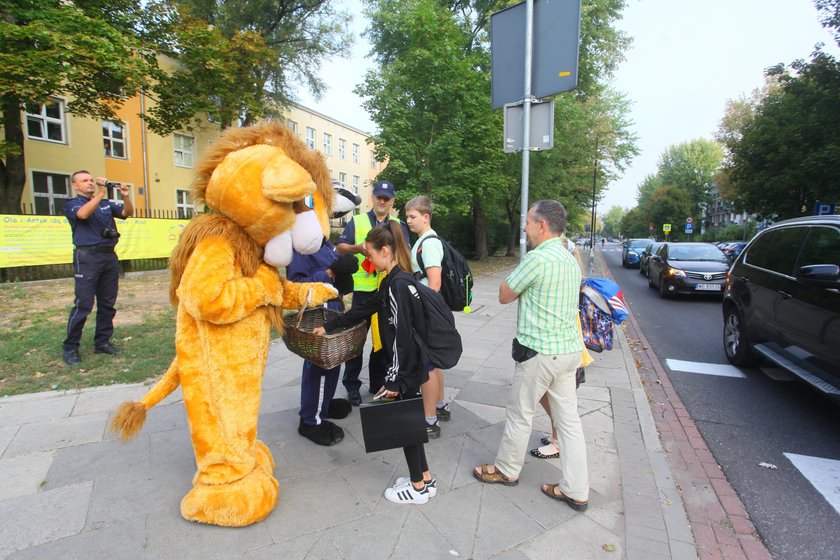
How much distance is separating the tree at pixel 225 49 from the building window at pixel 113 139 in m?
6.92

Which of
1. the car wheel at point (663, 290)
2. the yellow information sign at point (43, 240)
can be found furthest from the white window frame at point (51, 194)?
the car wheel at point (663, 290)

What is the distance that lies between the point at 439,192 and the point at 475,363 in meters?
10.4

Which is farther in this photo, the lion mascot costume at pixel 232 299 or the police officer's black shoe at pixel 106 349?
the police officer's black shoe at pixel 106 349

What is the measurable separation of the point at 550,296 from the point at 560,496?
1281 millimetres

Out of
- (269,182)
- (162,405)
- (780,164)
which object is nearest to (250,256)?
(269,182)

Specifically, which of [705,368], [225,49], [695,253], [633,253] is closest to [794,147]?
[633,253]

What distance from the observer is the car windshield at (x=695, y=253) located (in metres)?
12.3

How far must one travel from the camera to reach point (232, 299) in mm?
2146

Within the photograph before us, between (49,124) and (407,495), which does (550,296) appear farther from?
(49,124)

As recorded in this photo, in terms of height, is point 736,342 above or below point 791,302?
below

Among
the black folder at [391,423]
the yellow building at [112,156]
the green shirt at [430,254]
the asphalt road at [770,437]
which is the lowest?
the asphalt road at [770,437]

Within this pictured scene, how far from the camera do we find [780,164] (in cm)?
2028

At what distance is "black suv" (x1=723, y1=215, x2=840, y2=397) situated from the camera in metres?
3.83

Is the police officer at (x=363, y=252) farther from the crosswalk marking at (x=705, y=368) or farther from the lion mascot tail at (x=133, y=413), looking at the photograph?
the crosswalk marking at (x=705, y=368)
